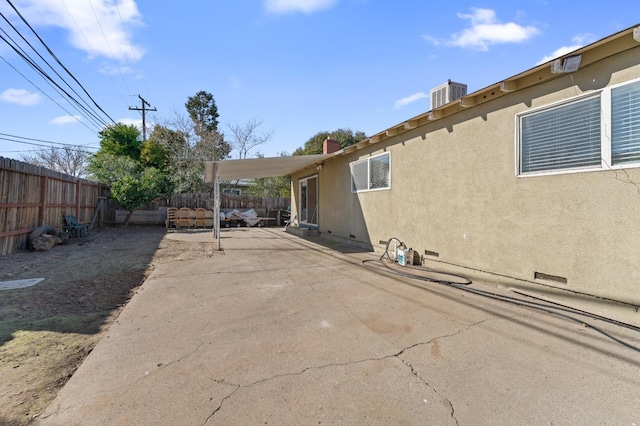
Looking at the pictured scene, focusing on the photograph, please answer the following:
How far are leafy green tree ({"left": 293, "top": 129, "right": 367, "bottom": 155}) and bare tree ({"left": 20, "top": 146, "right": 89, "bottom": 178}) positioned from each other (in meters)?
20.5

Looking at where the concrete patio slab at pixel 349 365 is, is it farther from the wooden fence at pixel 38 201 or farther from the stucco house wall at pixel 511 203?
the wooden fence at pixel 38 201

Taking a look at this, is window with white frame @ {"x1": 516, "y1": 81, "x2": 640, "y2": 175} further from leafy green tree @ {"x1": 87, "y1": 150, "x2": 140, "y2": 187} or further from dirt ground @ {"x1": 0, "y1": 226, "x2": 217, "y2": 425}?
leafy green tree @ {"x1": 87, "y1": 150, "x2": 140, "y2": 187}

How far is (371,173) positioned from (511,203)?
4.19 meters

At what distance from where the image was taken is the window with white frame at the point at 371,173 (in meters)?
7.75

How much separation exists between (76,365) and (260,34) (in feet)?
32.0

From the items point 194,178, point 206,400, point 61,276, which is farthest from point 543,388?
point 194,178

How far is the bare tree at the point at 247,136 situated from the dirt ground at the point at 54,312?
54.7 ft

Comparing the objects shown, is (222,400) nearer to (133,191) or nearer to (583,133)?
(583,133)

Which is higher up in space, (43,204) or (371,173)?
(371,173)

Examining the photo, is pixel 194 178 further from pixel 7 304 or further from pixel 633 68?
pixel 633 68

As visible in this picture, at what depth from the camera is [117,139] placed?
23250mm

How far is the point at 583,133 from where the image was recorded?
152 inches

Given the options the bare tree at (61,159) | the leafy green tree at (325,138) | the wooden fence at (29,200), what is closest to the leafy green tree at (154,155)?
the bare tree at (61,159)

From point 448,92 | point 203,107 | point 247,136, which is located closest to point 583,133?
point 448,92
